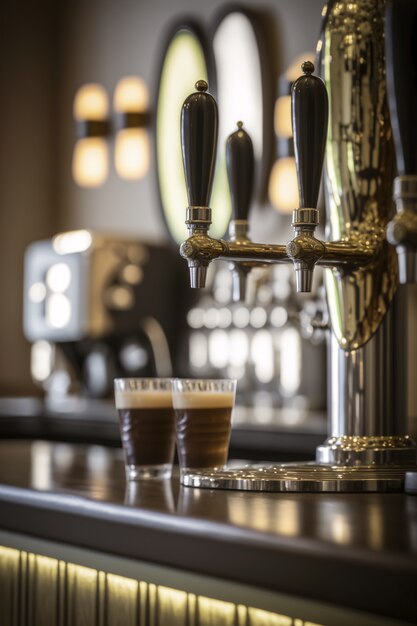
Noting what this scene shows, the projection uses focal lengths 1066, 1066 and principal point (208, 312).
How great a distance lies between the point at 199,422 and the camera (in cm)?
124

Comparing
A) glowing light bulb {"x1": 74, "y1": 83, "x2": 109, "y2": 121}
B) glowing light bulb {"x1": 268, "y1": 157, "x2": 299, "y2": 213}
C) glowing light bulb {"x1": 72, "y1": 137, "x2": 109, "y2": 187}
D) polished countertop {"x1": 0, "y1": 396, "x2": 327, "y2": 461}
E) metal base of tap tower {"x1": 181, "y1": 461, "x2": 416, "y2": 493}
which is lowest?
polished countertop {"x1": 0, "y1": 396, "x2": 327, "y2": 461}

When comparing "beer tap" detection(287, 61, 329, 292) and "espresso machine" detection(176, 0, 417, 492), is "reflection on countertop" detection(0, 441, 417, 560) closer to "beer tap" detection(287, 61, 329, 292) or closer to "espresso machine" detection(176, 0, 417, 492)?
"espresso machine" detection(176, 0, 417, 492)

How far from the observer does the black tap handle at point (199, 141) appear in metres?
1.12

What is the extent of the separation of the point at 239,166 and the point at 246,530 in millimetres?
648

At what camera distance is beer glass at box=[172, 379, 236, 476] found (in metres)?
1.24

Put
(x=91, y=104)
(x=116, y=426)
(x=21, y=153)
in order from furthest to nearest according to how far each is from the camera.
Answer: (x=21, y=153)
(x=91, y=104)
(x=116, y=426)

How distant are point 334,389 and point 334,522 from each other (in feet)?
1.36

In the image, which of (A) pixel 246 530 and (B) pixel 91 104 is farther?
(B) pixel 91 104

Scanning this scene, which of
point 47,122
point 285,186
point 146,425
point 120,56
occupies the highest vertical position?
point 120,56

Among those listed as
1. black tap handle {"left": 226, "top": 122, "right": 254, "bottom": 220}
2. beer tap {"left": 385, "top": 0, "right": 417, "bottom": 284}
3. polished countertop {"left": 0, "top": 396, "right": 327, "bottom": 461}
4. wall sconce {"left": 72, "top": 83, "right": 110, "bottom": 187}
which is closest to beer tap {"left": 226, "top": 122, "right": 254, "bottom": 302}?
black tap handle {"left": 226, "top": 122, "right": 254, "bottom": 220}

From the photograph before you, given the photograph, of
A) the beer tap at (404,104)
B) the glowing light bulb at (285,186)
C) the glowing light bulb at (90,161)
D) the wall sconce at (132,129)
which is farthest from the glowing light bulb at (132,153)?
the beer tap at (404,104)

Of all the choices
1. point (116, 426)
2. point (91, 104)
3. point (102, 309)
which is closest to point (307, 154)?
point (116, 426)

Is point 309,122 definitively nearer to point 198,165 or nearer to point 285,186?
point 198,165

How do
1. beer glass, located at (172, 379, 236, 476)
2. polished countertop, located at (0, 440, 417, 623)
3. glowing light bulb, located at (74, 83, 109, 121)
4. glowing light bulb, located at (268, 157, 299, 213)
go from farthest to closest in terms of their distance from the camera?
glowing light bulb, located at (74, 83, 109, 121), glowing light bulb, located at (268, 157, 299, 213), beer glass, located at (172, 379, 236, 476), polished countertop, located at (0, 440, 417, 623)
